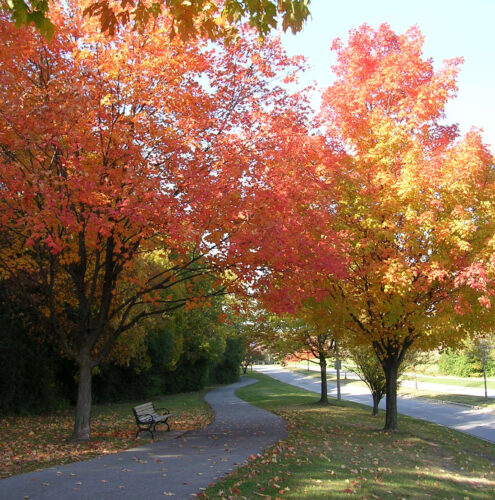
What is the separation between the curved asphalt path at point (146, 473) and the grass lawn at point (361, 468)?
17.8 inches

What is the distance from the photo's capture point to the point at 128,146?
387 inches

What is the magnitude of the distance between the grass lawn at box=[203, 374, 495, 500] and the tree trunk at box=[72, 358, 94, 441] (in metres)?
4.51

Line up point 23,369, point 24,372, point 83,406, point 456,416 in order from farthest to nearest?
point 456,416 → point 24,372 → point 23,369 → point 83,406

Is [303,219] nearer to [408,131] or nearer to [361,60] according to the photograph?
[408,131]

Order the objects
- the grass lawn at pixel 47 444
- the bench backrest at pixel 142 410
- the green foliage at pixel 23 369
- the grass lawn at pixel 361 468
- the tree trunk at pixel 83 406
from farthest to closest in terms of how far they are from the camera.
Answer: the green foliage at pixel 23 369
the bench backrest at pixel 142 410
the tree trunk at pixel 83 406
the grass lawn at pixel 47 444
the grass lawn at pixel 361 468

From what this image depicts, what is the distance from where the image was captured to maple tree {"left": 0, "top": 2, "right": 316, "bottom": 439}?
8625 millimetres

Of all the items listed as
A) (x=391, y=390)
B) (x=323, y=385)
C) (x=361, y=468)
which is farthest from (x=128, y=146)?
(x=323, y=385)

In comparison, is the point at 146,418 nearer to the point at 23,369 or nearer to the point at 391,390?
the point at 391,390

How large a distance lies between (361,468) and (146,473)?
3770 mm

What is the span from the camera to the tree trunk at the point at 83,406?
11008 mm

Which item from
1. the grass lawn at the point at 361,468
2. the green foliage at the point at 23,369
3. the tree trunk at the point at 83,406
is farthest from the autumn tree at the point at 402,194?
the green foliage at the point at 23,369

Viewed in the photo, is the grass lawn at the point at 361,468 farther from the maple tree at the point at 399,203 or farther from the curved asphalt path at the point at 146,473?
the maple tree at the point at 399,203

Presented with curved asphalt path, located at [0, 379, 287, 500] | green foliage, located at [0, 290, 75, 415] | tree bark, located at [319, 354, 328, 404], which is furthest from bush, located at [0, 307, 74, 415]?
→ tree bark, located at [319, 354, 328, 404]

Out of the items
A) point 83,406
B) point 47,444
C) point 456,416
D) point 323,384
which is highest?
point 83,406
